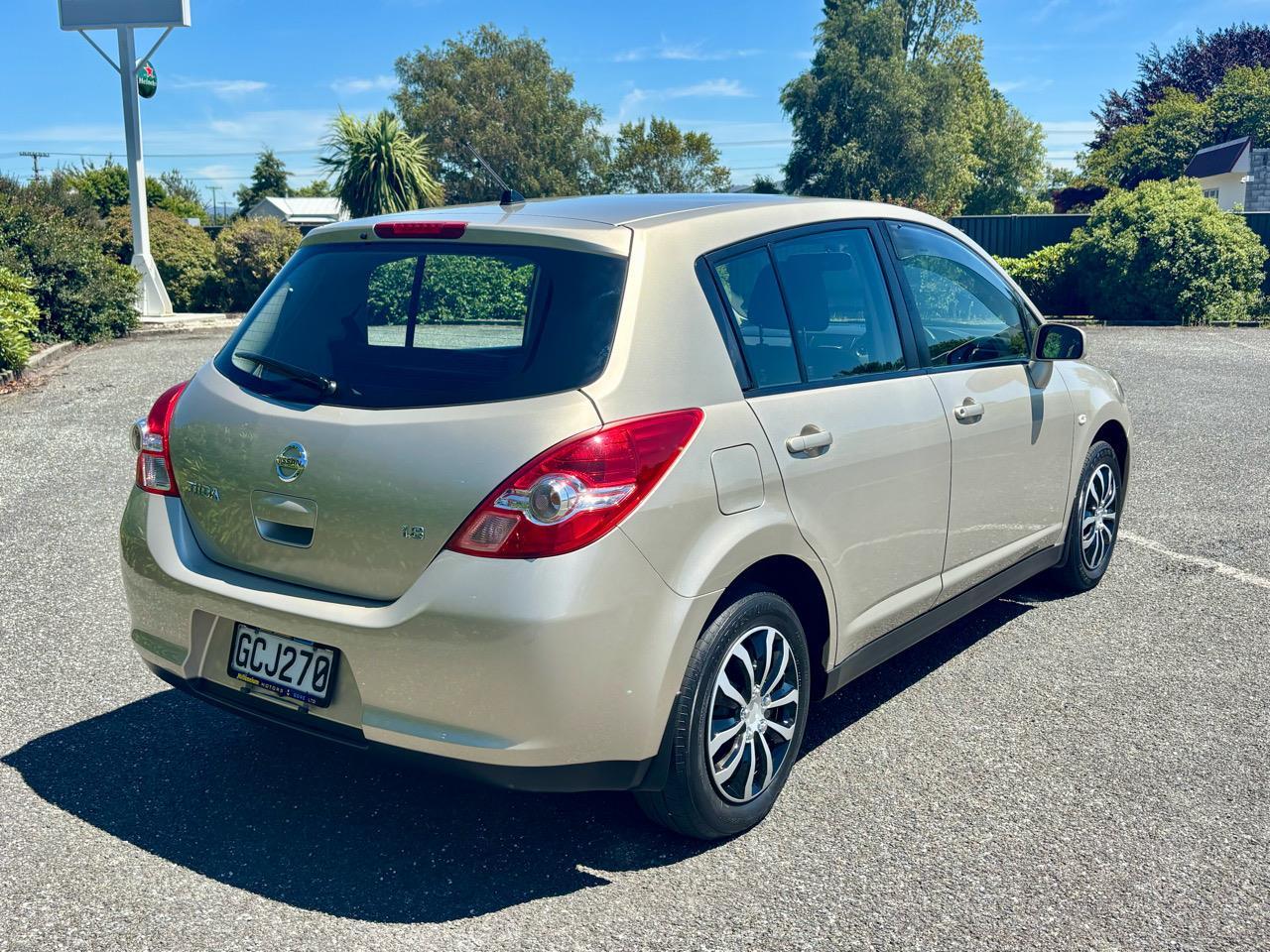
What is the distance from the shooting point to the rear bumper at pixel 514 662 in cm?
274

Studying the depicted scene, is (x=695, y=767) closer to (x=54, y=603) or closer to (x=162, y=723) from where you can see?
(x=162, y=723)

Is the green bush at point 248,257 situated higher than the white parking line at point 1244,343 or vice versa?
the green bush at point 248,257

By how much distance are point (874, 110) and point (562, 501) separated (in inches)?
2647

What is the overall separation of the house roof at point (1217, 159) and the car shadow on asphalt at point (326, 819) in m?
54.4

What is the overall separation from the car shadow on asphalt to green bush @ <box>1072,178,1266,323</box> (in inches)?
801

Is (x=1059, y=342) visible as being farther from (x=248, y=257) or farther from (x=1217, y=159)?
(x=1217, y=159)

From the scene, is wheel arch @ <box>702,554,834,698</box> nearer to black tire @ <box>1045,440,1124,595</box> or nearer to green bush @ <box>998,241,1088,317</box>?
black tire @ <box>1045,440,1124,595</box>

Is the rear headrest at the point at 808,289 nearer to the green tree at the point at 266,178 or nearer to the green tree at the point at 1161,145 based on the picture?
the green tree at the point at 1161,145

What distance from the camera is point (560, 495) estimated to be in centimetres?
274

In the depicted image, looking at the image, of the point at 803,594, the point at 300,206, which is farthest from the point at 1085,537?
the point at 300,206

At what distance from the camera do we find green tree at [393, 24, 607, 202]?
241ft

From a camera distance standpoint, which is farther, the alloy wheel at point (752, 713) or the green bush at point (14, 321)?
the green bush at point (14, 321)

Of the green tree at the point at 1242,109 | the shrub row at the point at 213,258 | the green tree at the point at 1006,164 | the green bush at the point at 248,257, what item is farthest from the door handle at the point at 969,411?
the green tree at the point at 1006,164

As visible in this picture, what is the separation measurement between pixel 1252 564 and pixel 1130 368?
9.36m
